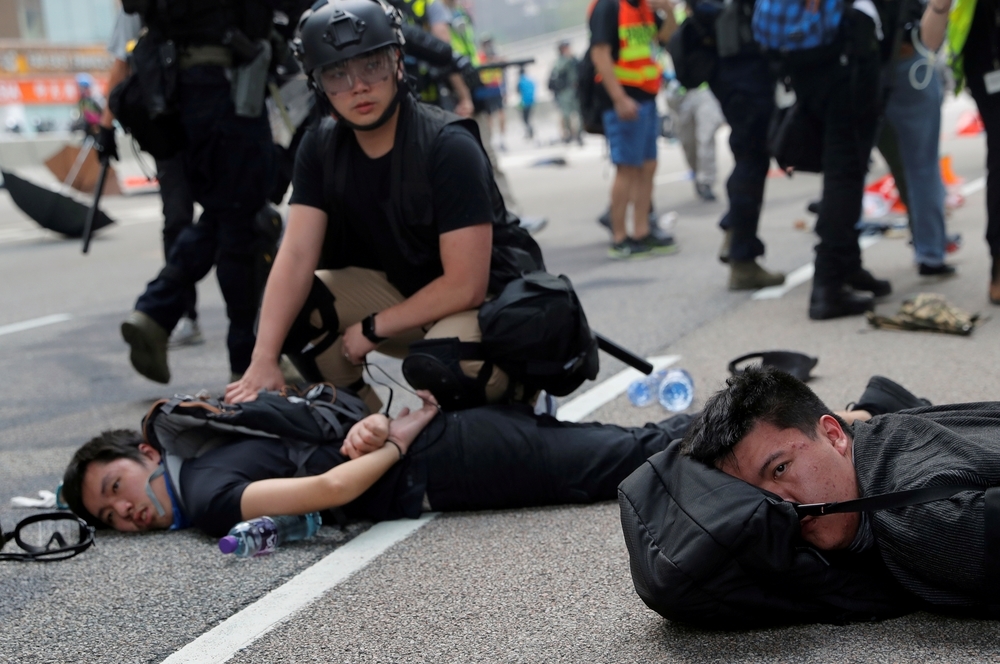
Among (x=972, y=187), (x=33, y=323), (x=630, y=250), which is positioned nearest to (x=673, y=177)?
(x=972, y=187)

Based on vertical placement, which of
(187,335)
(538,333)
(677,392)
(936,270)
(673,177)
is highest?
(538,333)

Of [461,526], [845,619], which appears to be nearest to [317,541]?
[461,526]

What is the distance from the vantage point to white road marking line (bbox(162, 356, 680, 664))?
2514 mm

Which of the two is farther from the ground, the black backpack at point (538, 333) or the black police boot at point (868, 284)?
the black backpack at point (538, 333)

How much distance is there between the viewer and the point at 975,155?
1305cm

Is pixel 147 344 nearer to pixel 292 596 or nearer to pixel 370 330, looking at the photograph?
pixel 370 330

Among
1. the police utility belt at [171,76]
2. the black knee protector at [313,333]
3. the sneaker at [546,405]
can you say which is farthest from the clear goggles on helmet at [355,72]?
the police utility belt at [171,76]

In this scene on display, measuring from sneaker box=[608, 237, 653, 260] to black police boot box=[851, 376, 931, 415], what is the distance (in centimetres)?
480

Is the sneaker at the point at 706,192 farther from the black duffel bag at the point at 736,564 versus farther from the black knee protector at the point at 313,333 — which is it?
the black duffel bag at the point at 736,564

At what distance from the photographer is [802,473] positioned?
7.60 ft

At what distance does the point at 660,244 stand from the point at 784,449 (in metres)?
5.83

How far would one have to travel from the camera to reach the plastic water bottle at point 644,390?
4.29 meters

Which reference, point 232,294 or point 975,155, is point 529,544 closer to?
point 232,294

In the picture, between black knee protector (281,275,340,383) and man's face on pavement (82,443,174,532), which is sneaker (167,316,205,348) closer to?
black knee protector (281,275,340,383)
